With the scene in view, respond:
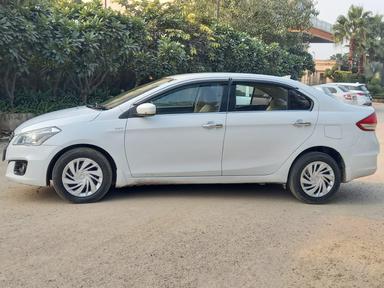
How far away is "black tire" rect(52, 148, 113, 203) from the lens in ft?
20.5

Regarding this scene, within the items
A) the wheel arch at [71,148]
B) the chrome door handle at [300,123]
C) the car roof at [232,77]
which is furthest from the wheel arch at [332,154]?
the wheel arch at [71,148]

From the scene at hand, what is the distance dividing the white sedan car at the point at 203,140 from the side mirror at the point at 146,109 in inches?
0.5

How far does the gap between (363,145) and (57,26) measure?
26.3 feet

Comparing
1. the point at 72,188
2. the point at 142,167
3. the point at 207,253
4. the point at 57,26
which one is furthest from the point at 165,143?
the point at 57,26

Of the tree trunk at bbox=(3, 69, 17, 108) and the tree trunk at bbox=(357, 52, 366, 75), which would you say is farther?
the tree trunk at bbox=(357, 52, 366, 75)

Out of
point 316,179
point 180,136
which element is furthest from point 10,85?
point 316,179

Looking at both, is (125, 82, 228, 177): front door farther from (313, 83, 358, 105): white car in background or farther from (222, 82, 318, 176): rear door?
(313, 83, 358, 105): white car in background

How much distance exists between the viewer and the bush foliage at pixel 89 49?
463 inches

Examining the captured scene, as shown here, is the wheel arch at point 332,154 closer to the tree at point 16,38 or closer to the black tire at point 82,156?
the black tire at point 82,156

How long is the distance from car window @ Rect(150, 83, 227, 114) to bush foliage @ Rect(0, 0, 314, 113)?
5670 mm

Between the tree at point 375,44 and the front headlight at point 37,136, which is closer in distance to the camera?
the front headlight at point 37,136

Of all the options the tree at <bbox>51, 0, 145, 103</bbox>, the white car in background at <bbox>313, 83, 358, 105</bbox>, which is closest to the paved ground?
the tree at <bbox>51, 0, 145, 103</bbox>

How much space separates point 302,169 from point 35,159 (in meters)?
3.21

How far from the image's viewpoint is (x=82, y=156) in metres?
6.28
